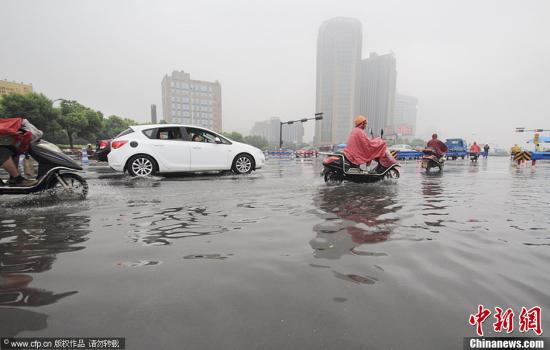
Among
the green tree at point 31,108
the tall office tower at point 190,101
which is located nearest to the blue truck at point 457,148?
the green tree at point 31,108

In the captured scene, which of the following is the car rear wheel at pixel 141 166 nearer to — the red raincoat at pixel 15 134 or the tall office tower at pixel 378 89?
the red raincoat at pixel 15 134

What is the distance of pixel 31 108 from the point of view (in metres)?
33.4

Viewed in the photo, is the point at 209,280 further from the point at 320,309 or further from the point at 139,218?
the point at 139,218

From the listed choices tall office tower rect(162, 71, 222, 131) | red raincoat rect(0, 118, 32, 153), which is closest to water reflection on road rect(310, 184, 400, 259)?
red raincoat rect(0, 118, 32, 153)

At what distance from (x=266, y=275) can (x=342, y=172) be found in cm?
561

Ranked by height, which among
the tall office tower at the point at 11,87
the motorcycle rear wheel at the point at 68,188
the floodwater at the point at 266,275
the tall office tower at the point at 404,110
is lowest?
the floodwater at the point at 266,275

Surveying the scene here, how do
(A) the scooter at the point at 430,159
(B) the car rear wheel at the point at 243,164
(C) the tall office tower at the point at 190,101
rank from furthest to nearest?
(C) the tall office tower at the point at 190,101, (A) the scooter at the point at 430,159, (B) the car rear wheel at the point at 243,164

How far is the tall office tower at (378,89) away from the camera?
366 ft

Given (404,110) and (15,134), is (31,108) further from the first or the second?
(404,110)

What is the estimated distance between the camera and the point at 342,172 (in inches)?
286

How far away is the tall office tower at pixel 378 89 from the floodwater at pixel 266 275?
11391 centimetres

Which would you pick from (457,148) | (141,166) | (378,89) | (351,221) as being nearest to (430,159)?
(351,221)

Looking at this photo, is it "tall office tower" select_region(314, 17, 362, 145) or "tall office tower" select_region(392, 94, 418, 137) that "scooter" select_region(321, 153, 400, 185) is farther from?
"tall office tower" select_region(392, 94, 418, 137)

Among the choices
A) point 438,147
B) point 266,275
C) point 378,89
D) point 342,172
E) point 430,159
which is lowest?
point 266,275
